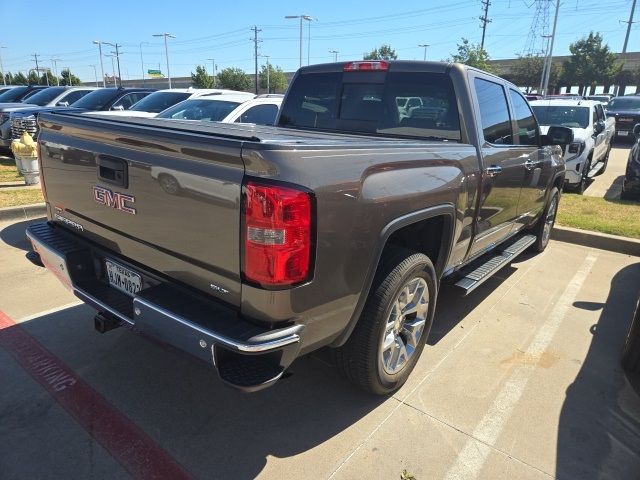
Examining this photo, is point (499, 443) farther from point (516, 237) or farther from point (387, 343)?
point (516, 237)

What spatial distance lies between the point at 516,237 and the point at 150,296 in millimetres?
4530

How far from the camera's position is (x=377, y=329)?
2.62 m

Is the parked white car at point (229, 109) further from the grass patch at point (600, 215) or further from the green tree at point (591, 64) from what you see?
the green tree at point (591, 64)

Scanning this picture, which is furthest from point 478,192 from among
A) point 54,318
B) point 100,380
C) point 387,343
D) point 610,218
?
point 610,218

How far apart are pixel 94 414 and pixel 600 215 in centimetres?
759

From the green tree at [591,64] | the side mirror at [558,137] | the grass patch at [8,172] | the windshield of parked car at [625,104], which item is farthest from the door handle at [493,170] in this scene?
the green tree at [591,64]

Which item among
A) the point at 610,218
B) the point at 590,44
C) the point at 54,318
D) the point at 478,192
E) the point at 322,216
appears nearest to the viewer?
the point at 322,216

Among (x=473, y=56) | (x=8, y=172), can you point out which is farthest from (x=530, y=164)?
(x=473, y=56)

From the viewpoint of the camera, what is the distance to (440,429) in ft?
9.05

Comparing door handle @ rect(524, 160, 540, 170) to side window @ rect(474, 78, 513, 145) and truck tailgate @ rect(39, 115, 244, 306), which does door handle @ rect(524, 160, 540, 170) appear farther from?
truck tailgate @ rect(39, 115, 244, 306)

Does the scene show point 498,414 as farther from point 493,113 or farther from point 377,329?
point 493,113

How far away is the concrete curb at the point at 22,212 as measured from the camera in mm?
6430

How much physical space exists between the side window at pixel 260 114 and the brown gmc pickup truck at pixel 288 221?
336 cm

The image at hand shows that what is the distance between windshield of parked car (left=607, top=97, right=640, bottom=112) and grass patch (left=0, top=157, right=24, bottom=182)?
22.9 meters
